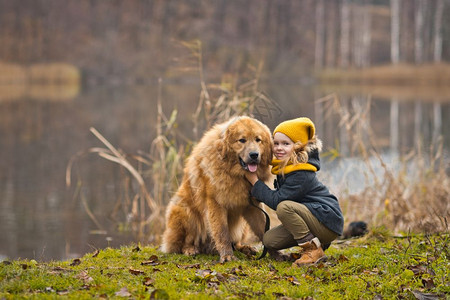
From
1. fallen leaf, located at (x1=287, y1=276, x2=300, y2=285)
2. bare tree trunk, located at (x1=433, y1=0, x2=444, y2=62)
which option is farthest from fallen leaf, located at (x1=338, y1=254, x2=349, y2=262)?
bare tree trunk, located at (x1=433, y1=0, x2=444, y2=62)

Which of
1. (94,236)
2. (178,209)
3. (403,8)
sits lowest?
(94,236)

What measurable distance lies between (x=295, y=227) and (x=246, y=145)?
838 millimetres

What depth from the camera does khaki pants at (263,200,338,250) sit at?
4.69 meters

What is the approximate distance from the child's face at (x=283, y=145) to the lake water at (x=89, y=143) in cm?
186

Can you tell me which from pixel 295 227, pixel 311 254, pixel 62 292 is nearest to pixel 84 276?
pixel 62 292

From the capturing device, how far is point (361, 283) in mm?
4164

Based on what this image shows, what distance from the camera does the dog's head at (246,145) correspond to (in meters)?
4.71

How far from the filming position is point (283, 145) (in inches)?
189

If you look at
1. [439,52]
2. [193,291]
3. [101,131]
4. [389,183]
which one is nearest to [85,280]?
[193,291]

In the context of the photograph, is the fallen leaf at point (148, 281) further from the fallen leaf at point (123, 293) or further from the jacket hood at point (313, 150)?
the jacket hood at point (313, 150)

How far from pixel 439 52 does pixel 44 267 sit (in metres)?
39.8

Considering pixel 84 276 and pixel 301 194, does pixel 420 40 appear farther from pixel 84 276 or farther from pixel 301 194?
pixel 84 276

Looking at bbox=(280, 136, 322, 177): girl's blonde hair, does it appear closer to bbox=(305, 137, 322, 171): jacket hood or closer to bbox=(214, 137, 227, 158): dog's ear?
bbox=(305, 137, 322, 171): jacket hood

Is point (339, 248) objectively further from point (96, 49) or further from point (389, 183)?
point (96, 49)
